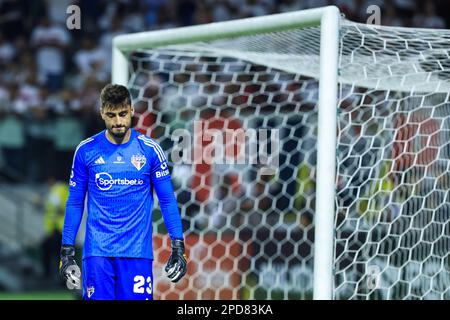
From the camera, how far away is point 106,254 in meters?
4.08

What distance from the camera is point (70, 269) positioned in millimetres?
4059

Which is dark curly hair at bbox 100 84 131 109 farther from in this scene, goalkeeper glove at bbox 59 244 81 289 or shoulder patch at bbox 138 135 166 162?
goalkeeper glove at bbox 59 244 81 289

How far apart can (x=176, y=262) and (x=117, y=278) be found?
0.91 feet

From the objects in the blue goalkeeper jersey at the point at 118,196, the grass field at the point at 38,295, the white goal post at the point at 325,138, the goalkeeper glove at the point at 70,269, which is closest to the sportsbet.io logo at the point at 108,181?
the blue goalkeeper jersey at the point at 118,196

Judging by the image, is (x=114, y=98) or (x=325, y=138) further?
(x=325, y=138)

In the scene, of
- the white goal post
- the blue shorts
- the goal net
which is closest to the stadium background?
the goal net

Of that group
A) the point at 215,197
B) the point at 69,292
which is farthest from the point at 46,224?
the point at 215,197

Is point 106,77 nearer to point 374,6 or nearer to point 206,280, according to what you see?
point 374,6

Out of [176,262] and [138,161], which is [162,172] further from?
[176,262]

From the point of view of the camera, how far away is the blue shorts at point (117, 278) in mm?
4078

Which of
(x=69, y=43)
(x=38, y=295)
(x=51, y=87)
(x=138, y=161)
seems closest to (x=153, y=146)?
(x=138, y=161)

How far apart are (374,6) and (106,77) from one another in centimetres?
313

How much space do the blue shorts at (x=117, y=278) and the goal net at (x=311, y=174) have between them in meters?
1.05

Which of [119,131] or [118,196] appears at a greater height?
[119,131]
